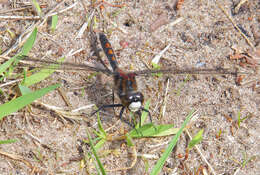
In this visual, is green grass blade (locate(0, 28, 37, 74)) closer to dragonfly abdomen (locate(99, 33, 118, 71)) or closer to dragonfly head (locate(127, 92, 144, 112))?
dragonfly abdomen (locate(99, 33, 118, 71))

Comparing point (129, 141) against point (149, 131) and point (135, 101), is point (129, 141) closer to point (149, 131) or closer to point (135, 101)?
point (149, 131)

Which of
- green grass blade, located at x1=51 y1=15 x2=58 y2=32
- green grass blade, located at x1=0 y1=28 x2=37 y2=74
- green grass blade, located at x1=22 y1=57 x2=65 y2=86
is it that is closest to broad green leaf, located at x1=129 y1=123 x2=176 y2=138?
green grass blade, located at x1=22 y1=57 x2=65 y2=86

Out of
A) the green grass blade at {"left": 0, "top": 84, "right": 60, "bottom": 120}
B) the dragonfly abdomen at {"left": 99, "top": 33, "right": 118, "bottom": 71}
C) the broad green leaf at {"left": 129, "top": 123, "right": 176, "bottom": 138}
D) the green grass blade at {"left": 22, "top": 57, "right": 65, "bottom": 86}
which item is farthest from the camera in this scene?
the dragonfly abdomen at {"left": 99, "top": 33, "right": 118, "bottom": 71}

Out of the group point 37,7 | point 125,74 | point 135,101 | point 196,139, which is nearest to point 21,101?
point 135,101

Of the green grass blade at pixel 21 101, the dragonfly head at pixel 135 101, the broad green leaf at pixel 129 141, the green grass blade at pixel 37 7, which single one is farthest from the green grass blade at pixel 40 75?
the broad green leaf at pixel 129 141

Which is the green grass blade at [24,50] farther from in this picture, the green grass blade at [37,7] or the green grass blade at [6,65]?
the green grass blade at [37,7]
